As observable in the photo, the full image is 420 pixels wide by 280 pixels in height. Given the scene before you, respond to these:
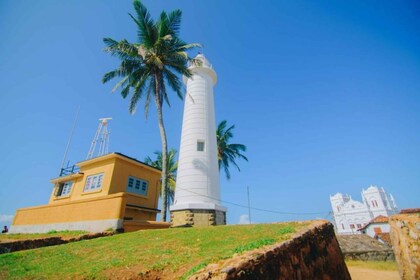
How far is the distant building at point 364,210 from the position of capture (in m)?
47.2

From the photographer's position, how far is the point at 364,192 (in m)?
51.3

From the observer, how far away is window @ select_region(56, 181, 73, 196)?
20.7 metres

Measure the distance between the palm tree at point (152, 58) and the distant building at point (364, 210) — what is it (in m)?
51.6

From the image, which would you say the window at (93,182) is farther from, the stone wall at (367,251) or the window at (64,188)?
the stone wall at (367,251)

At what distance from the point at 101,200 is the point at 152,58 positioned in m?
12.1

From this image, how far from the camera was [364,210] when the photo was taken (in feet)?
158

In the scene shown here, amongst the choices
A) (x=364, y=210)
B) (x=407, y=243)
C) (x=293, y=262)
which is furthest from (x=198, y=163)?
(x=364, y=210)

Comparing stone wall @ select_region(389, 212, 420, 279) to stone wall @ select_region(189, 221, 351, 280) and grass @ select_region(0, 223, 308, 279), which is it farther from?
grass @ select_region(0, 223, 308, 279)

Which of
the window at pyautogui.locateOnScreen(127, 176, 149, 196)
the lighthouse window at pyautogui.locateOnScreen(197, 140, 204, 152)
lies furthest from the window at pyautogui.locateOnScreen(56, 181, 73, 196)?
the lighthouse window at pyautogui.locateOnScreen(197, 140, 204, 152)

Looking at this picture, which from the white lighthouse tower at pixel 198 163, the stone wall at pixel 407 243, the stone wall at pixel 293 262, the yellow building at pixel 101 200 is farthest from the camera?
the white lighthouse tower at pixel 198 163

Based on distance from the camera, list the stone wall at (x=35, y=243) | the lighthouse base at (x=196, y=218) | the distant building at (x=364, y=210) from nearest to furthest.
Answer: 1. the stone wall at (x=35, y=243)
2. the lighthouse base at (x=196, y=218)
3. the distant building at (x=364, y=210)

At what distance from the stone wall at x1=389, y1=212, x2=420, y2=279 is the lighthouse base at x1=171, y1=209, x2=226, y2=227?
9.58 meters

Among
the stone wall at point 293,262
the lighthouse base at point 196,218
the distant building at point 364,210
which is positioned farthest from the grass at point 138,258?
the distant building at point 364,210

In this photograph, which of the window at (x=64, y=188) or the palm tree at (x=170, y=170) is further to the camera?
the palm tree at (x=170, y=170)
